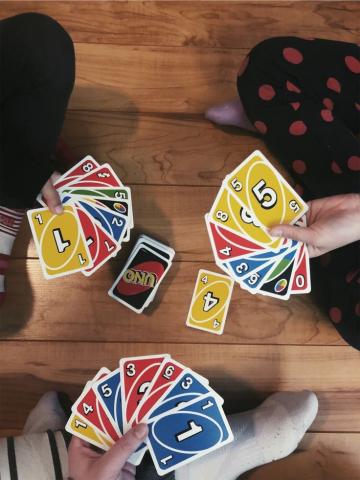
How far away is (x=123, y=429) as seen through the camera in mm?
Answer: 1016

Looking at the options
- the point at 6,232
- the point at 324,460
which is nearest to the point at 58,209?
the point at 6,232

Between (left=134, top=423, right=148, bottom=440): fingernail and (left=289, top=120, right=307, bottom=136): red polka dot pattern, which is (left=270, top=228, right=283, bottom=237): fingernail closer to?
(left=289, top=120, right=307, bottom=136): red polka dot pattern

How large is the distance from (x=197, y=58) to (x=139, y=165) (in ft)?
1.11

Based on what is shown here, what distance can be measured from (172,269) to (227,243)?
0.58ft

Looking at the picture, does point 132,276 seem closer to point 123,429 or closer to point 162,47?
point 123,429

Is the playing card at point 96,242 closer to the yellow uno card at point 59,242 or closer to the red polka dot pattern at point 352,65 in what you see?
the yellow uno card at point 59,242

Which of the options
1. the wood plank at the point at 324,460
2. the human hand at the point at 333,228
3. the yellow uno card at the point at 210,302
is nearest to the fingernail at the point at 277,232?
the human hand at the point at 333,228

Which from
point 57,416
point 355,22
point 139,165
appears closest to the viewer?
point 57,416

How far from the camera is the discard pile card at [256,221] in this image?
1077mm

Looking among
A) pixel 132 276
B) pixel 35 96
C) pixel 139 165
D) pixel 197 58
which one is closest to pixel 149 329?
pixel 132 276

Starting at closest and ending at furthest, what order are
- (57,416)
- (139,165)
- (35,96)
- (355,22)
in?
(35,96), (57,416), (139,165), (355,22)

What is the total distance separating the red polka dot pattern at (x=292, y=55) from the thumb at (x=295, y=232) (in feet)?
1.32

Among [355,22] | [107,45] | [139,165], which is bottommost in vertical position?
Result: [139,165]

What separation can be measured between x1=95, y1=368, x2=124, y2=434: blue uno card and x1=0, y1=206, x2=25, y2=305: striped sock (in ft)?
Answer: 1.07
